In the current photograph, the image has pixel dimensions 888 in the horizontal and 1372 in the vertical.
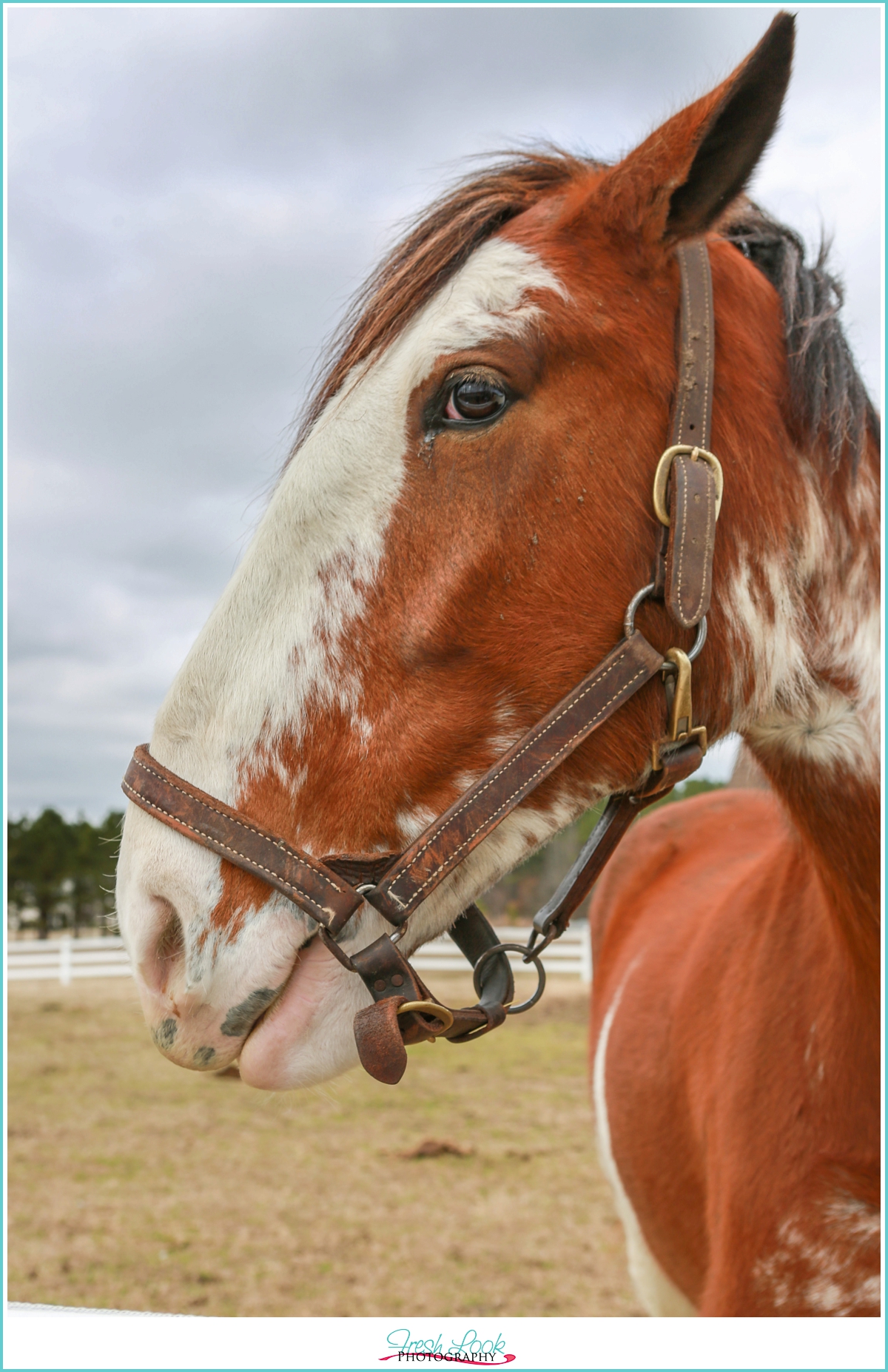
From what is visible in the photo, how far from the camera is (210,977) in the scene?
133 cm

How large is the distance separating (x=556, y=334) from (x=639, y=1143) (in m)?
2.41

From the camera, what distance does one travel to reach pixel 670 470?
4.66ft

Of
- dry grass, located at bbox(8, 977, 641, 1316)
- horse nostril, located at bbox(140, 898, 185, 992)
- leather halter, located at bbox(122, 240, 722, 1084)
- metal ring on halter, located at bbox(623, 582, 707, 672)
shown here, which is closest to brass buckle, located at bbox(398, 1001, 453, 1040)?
leather halter, located at bbox(122, 240, 722, 1084)

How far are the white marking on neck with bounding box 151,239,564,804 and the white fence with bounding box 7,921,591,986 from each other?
41.1 ft

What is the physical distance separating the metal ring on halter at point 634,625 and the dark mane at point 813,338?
47 centimetres

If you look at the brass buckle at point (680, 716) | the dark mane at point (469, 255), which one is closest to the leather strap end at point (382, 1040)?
the brass buckle at point (680, 716)

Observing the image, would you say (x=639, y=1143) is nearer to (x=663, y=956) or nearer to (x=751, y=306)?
(x=663, y=956)

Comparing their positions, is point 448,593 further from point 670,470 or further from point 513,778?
point 670,470

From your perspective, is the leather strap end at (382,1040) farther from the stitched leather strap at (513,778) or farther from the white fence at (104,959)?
the white fence at (104,959)

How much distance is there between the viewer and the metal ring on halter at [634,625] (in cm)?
140

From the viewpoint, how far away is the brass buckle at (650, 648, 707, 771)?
1413 millimetres

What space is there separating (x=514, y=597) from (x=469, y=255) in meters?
0.64

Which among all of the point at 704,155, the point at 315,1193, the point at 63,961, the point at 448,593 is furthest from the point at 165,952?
the point at 63,961

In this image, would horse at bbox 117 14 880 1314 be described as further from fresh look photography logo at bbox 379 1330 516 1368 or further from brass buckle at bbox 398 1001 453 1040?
fresh look photography logo at bbox 379 1330 516 1368
